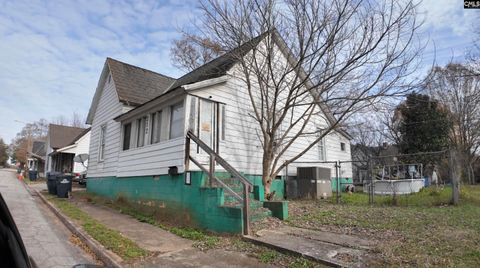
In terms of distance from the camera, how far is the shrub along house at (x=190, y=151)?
852cm

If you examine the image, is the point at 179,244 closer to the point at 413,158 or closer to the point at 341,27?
the point at 341,27

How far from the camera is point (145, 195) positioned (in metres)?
11.7

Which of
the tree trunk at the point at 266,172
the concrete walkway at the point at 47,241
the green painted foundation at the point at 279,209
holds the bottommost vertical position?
the concrete walkway at the point at 47,241

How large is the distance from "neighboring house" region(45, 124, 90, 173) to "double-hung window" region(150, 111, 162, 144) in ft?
77.0

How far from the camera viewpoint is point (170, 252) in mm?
6637

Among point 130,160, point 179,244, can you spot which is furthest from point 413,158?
point 179,244

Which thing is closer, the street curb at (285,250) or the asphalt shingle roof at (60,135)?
the street curb at (285,250)

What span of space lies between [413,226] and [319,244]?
2.78 m

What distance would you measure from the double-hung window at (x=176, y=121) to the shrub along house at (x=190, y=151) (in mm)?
32

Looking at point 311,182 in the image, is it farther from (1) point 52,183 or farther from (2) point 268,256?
(1) point 52,183

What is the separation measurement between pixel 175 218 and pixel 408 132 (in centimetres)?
2498

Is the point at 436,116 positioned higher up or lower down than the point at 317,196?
higher up

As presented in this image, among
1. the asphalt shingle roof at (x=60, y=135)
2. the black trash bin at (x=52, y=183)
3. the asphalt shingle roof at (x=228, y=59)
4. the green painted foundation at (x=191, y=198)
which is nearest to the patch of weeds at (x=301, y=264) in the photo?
the green painted foundation at (x=191, y=198)

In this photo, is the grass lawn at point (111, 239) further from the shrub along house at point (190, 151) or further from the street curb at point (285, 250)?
the street curb at point (285, 250)
